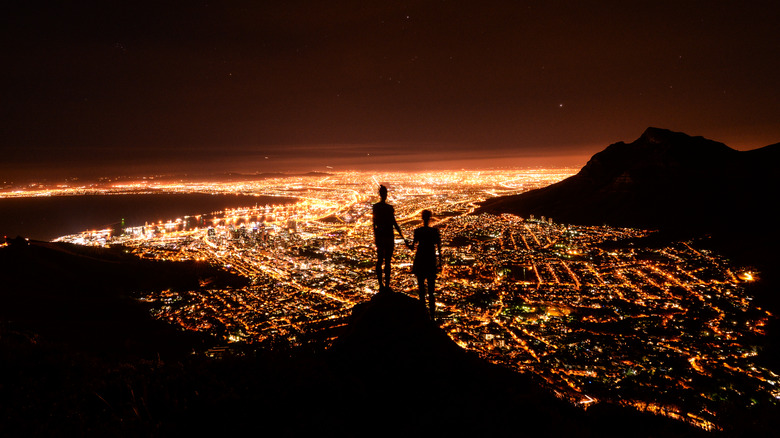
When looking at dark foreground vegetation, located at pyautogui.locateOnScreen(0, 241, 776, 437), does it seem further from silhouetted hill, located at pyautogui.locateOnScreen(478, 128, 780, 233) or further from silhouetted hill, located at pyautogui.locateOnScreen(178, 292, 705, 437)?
silhouetted hill, located at pyautogui.locateOnScreen(478, 128, 780, 233)

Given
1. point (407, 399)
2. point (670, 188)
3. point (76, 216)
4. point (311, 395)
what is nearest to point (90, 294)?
point (311, 395)

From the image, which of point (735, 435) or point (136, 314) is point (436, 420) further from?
point (136, 314)

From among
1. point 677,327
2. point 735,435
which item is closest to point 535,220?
point 677,327

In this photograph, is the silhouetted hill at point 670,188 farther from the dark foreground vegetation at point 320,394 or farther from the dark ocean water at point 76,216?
Result: the dark ocean water at point 76,216

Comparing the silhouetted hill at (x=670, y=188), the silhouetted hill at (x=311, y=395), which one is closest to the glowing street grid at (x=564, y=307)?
the silhouetted hill at (x=311, y=395)

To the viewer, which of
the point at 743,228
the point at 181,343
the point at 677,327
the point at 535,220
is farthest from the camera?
the point at 535,220

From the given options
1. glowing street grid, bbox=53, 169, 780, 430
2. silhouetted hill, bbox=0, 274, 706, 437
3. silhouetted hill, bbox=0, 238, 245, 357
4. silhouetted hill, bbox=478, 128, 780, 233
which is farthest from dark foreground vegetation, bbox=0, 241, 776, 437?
silhouetted hill, bbox=478, 128, 780, 233

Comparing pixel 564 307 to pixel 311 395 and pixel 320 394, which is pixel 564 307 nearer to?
pixel 320 394
